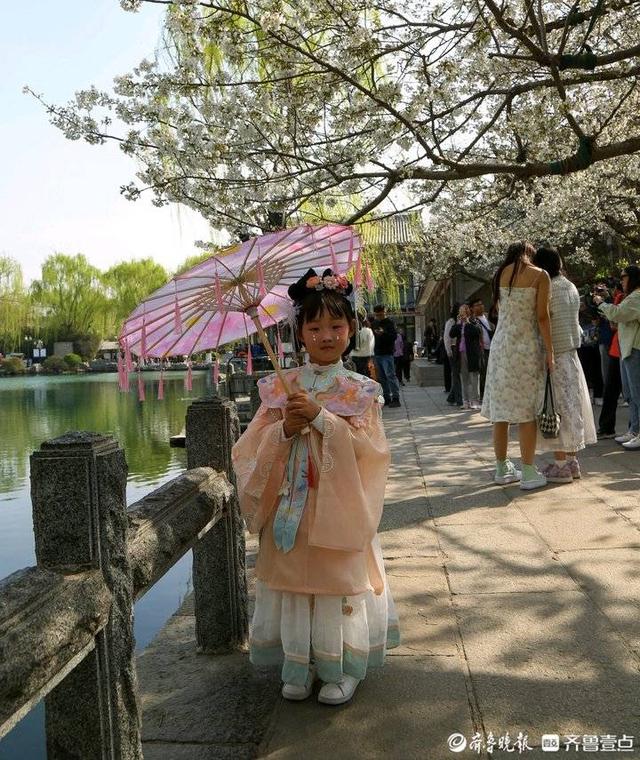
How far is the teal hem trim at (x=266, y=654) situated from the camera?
9.39 feet

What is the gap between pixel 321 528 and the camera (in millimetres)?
2650

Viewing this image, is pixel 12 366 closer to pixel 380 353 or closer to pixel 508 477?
pixel 380 353

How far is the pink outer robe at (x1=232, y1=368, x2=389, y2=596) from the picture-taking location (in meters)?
2.68

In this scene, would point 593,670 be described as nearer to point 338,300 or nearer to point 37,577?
point 338,300

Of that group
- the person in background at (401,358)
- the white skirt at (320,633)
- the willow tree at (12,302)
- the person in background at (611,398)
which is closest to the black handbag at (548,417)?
the person in background at (611,398)

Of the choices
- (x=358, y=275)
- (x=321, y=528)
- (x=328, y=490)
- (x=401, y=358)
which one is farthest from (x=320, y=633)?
(x=401, y=358)

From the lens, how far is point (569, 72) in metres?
7.55

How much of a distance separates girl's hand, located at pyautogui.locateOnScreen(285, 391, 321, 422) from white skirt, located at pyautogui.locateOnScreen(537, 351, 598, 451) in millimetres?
3755

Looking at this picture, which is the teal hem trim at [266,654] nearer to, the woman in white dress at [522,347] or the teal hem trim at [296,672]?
the teal hem trim at [296,672]

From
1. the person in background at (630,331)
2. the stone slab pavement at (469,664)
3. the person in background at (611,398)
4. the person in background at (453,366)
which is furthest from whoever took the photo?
the person in background at (453,366)

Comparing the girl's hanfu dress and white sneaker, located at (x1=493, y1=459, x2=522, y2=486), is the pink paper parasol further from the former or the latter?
white sneaker, located at (x1=493, y1=459, x2=522, y2=486)

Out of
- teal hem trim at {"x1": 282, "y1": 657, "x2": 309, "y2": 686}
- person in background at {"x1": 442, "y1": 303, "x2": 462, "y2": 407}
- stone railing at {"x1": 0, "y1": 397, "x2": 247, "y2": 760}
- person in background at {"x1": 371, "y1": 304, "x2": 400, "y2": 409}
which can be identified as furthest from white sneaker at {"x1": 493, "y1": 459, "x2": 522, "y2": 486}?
person in background at {"x1": 371, "y1": 304, "x2": 400, "y2": 409}

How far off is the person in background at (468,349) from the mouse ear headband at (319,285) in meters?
9.29

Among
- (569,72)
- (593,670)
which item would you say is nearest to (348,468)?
(593,670)
